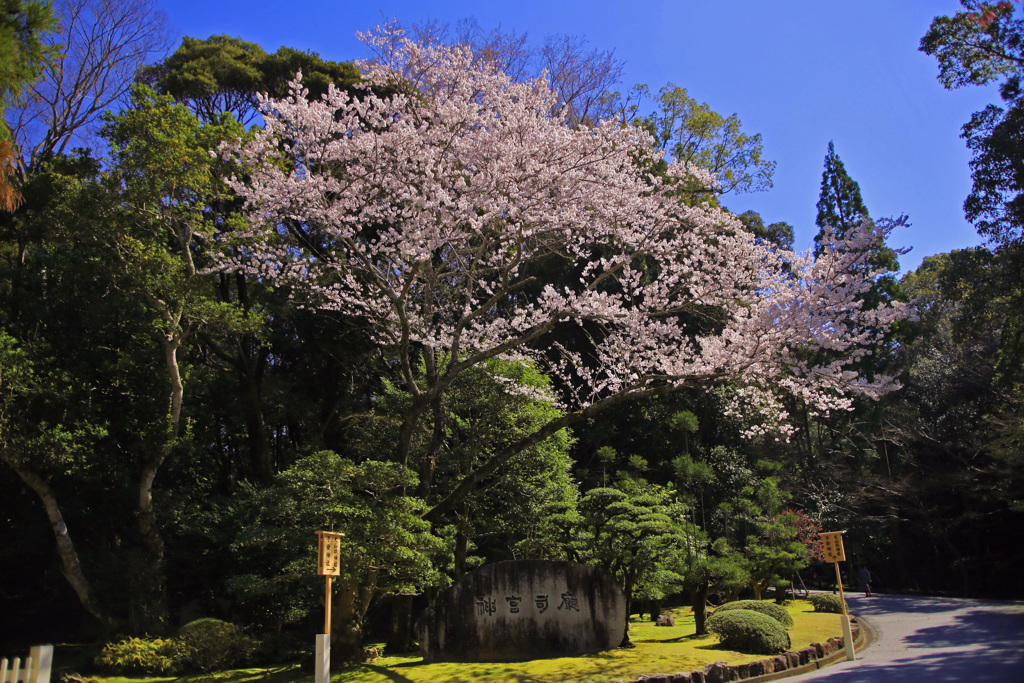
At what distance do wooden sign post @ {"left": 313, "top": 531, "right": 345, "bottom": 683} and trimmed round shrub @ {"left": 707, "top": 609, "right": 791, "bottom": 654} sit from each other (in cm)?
611

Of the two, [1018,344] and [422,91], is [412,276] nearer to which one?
[422,91]

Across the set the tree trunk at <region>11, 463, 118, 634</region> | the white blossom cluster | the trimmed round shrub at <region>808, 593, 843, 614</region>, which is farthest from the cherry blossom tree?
the trimmed round shrub at <region>808, 593, 843, 614</region>

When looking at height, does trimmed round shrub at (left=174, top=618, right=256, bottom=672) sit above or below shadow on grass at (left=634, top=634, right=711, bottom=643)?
above

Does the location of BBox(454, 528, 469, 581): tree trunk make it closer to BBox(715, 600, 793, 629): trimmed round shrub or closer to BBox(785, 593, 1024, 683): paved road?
BBox(715, 600, 793, 629): trimmed round shrub

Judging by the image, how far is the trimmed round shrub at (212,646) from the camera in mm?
10117

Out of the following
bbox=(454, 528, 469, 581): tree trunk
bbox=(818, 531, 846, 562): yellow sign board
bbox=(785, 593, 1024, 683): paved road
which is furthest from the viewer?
bbox=(454, 528, 469, 581): tree trunk

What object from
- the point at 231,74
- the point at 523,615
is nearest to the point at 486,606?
the point at 523,615

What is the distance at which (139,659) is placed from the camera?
997 cm

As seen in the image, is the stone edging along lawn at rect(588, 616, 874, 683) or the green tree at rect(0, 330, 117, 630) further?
the green tree at rect(0, 330, 117, 630)

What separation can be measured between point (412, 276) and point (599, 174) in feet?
10.9

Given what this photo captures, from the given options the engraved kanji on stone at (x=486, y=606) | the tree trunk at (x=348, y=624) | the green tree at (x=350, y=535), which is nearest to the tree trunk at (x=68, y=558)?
the green tree at (x=350, y=535)

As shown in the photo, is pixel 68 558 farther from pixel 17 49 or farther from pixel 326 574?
pixel 17 49

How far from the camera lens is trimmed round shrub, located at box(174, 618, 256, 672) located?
1012 centimetres

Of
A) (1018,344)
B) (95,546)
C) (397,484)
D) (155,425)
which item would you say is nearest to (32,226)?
(155,425)
